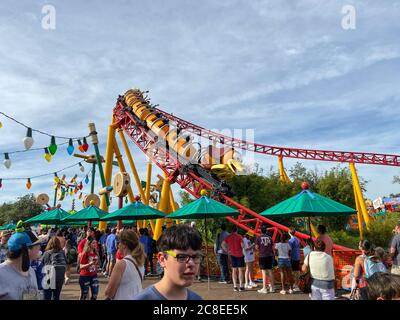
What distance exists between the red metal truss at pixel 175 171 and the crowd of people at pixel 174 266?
4.56 m

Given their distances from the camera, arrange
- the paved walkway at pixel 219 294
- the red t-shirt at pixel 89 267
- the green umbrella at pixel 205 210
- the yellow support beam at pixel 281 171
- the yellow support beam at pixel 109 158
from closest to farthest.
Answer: the red t-shirt at pixel 89 267 → the paved walkway at pixel 219 294 → the green umbrella at pixel 205 210 → the yellow support beam at pixel 109 158 → the yellow support beam at pixel 281 171

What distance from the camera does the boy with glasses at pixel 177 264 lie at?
1955 mm

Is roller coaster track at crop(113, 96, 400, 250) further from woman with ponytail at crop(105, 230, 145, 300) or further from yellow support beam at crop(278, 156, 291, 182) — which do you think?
woman with ponytail at crop(105, 230, 145, 300)

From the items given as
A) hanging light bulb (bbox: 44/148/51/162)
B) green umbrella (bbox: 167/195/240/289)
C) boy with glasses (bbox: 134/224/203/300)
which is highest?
hanging light bulb (bbox: 44/148/51/162)


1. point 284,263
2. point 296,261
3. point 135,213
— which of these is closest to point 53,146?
point 135,213

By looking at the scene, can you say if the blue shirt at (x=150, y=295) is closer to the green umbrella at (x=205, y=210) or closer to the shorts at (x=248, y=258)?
the green umbrella at (x=205, y=210)

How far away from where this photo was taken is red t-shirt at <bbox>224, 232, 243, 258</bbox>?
355 inches

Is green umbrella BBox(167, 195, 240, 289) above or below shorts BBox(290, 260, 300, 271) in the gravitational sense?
above

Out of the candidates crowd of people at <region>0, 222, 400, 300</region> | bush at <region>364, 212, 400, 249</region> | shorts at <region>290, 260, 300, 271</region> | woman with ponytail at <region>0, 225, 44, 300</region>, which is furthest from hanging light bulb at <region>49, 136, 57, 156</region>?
bush at <region>364, 212, 400, 249</region>

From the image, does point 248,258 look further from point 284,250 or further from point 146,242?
point 146,242

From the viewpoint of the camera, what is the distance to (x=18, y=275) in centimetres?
306

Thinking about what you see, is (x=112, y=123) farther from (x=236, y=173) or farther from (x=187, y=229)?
(x=187, y=229)

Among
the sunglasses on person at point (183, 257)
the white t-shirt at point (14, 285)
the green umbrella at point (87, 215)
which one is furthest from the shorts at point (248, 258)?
the sunglasses on person at point (183, 257)
